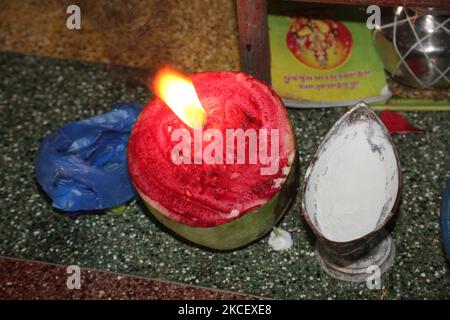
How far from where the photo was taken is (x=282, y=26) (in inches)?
69.7

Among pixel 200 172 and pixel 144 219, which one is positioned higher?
pixel 200 172

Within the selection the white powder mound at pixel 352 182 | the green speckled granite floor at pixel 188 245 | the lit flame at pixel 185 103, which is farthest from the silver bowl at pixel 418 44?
the lit flame at pixel 185 103

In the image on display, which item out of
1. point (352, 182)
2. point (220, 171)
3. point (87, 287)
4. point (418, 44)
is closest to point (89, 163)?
point (87, 287)

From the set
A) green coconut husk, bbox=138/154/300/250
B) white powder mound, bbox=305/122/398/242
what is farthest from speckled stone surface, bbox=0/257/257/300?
white powder mound, bbox=305/122/398/242

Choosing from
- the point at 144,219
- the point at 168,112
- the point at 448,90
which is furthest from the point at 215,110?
the point at 448,90

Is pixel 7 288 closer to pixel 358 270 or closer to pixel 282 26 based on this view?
pixel 358 270

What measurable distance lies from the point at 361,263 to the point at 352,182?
0.70 ft

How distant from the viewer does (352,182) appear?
1240 mm

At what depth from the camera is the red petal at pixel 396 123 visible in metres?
1.54

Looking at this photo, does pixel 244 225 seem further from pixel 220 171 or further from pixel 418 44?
pixel 418 44

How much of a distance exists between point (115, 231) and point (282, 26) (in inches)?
33.0

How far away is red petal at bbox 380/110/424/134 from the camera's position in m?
1.54

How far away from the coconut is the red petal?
0.42 metres

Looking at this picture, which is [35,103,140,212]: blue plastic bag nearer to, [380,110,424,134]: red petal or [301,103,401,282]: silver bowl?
[301,103,401,282]: silver bowl
